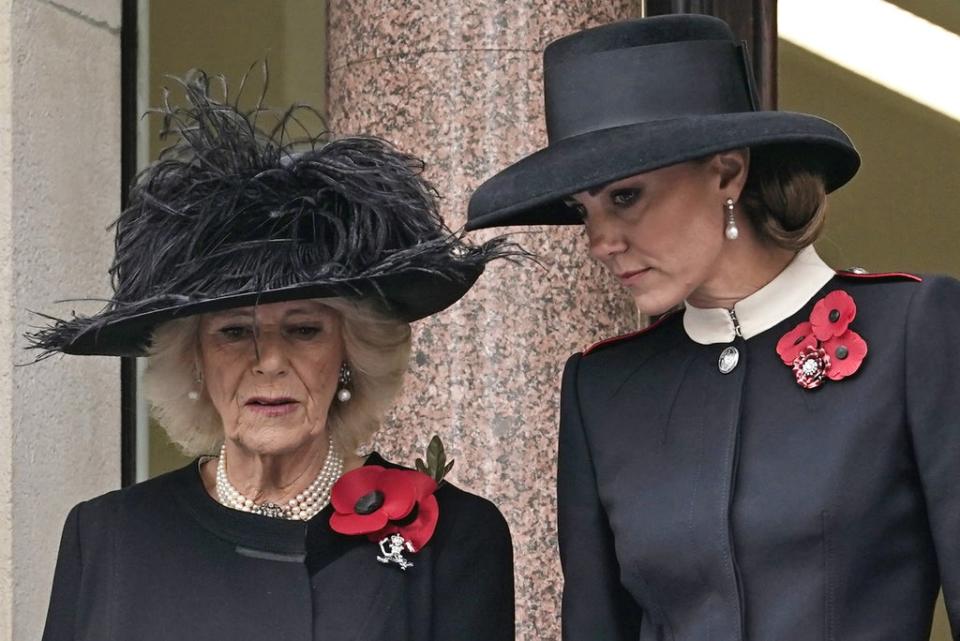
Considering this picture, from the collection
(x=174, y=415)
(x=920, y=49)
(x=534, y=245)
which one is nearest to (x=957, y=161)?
(x=920, y=49)

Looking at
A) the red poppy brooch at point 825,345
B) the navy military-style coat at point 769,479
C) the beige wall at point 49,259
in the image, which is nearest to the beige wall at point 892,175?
the beige wall at point 49,259

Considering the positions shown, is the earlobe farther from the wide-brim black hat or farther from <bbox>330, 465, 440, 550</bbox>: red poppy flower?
<bbox>330, 465, 440, 550</bbox>: red poppy flower

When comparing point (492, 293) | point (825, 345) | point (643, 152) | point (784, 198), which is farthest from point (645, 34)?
point (492, 293)

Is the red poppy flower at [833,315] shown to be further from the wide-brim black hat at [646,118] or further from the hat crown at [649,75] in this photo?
the hat crown at [649,75]

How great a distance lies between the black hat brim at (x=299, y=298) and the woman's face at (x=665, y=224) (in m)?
0.31

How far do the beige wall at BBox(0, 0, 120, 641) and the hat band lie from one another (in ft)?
6.77

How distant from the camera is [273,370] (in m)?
3.14

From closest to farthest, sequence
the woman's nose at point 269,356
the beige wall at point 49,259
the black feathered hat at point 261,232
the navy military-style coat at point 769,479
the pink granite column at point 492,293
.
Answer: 1. the navy military-style coat at point 769,479
2. the black feathered hat at point 261,232
3. the woman's nose at point 269,356
4. the pink granite column at point 492,293
5. the beige wall at point 49,259

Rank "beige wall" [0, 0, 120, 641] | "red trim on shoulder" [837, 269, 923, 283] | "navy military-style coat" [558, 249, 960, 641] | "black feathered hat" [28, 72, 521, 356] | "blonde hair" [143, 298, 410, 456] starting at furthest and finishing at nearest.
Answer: "beige wall" [0, 0, 120, 641]
"blonde hair" [143, 298, 410, 456]
"black feathered hat" [28, 72, 521, 356]
"red trim on shoulder" [837, 269, 923, 283]
"navy military-style coat" [558, 249, 960, 641]

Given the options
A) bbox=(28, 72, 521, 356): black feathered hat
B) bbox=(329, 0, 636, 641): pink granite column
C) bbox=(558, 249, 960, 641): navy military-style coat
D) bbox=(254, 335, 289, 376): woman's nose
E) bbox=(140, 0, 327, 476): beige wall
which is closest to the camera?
bbox=(558, 249, 960, 641): navy military-style coat

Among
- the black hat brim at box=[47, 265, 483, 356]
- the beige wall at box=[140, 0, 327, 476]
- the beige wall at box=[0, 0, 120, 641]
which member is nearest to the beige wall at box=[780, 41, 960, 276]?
the beige wall at box=[140, 0, 327, 476]

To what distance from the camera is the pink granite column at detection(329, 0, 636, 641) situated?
436 centimetres

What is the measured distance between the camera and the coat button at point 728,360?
3.07 metres

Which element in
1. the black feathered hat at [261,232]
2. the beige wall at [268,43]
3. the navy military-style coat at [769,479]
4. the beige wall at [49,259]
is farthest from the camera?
the beige wall at [268,43]
